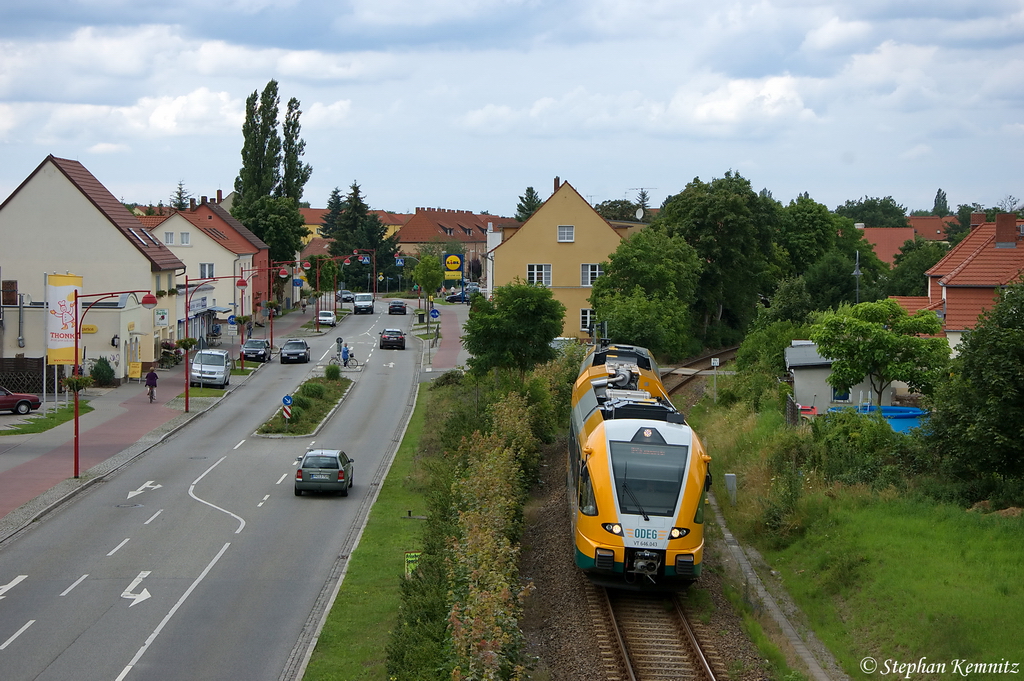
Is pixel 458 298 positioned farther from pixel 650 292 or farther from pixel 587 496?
pixel 587 496

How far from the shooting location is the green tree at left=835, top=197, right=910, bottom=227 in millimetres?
158250

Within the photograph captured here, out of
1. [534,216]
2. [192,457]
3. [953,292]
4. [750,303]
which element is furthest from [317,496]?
[750,303]

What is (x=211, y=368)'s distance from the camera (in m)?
49.7

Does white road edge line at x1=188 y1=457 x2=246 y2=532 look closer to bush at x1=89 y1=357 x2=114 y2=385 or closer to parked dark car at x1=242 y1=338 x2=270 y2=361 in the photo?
bush at x1=89 y1=357 x2=114 y2=385

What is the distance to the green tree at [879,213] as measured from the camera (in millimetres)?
158250

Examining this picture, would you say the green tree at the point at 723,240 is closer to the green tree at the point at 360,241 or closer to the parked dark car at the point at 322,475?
the parked dark car at the point at 322,475

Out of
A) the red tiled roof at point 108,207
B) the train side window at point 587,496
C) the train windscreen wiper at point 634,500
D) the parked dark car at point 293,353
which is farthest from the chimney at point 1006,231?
the red tiled roof at point 108,207

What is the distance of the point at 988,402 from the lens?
1856cm

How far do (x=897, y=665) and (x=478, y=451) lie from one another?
1031 cm

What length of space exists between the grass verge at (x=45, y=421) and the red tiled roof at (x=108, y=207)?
12.3 metres

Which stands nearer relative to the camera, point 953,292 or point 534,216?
point 953,292

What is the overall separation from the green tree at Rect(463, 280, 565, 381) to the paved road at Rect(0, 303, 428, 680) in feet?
17.2

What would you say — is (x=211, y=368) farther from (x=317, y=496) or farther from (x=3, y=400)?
(x=317, y=496)

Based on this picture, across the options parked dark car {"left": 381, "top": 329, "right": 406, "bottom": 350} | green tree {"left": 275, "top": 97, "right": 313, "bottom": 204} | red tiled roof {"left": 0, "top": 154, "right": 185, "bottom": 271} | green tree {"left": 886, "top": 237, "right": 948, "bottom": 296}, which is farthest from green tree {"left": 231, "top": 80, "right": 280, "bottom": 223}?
Answer: green tree {"left": 886, "top": 237, "right": 948, "bottom": 296}
